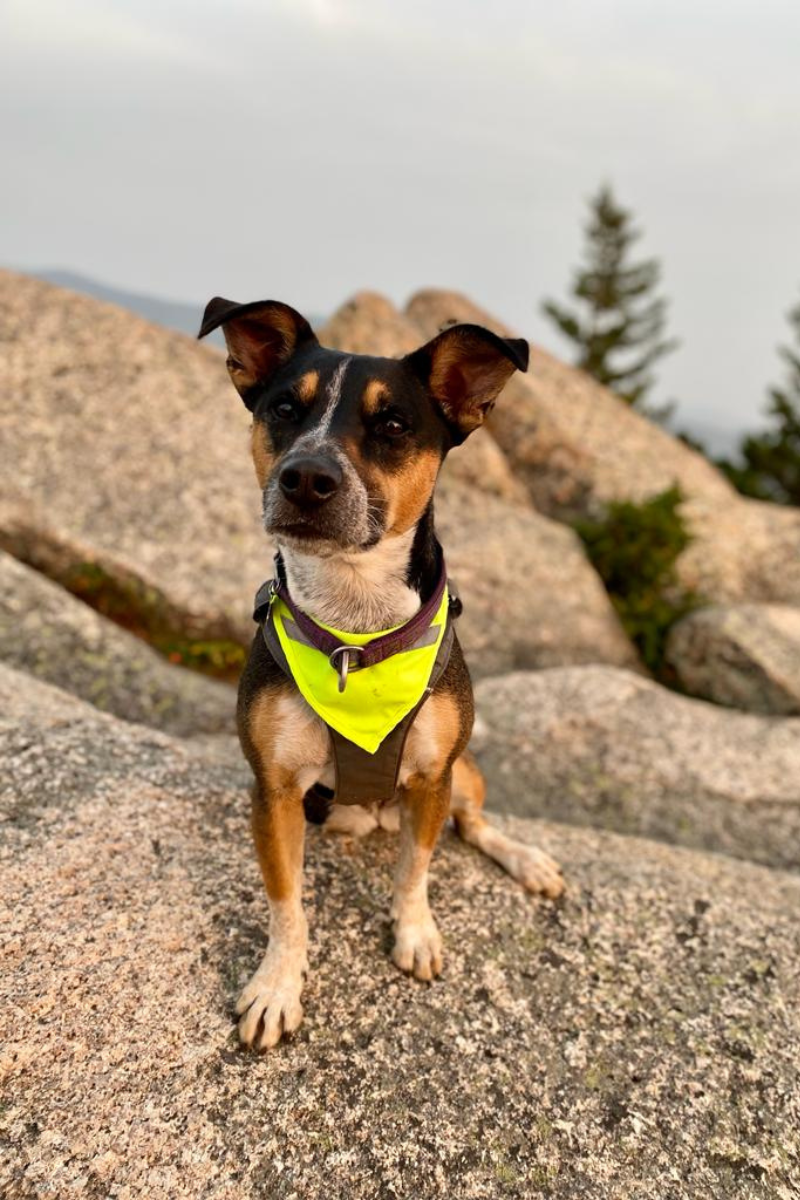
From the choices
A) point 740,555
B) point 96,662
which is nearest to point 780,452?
point 740,555

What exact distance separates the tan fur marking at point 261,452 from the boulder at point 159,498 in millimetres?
7190

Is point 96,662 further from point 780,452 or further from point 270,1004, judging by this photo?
point 780,452

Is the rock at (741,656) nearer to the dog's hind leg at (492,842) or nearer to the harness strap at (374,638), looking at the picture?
the dog's hind leg at (492,842)

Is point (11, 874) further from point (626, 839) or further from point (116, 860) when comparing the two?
point (626, 839)

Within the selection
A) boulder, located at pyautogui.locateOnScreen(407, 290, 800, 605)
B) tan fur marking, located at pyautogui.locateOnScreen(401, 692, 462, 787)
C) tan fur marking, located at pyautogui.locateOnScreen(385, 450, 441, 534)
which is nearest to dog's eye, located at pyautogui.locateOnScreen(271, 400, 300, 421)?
tan fur marking, located at pyautogui.locateOnScreen(385, 450, 441, 534)

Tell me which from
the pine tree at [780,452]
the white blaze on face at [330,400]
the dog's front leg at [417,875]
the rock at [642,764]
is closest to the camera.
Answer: the white blaze on face at [330,400]

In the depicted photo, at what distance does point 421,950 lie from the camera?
4918 millimetres

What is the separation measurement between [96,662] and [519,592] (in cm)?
711

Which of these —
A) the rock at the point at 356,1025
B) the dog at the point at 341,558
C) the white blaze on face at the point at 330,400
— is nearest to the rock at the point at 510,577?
the rock at the point at 356,1025

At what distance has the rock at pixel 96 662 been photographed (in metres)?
9.66

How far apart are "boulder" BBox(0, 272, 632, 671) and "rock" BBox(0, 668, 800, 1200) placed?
5778 mm

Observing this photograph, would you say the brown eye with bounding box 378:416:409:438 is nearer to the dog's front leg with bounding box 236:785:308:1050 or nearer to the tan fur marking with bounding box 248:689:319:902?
the tan fur marking with bounding box 248:689:319:902

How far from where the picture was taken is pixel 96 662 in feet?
32.8

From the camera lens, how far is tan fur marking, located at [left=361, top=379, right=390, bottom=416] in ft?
14.0
